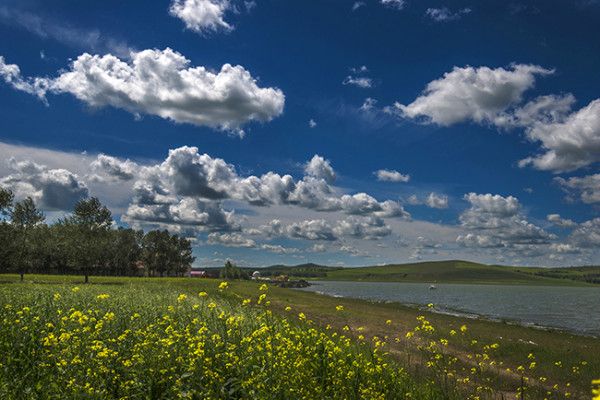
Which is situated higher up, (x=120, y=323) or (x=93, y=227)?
(x=93, y=227)

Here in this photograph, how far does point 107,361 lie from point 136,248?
480ft

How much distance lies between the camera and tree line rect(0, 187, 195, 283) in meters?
73.3

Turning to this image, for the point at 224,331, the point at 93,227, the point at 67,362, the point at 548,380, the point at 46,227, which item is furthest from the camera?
the point at 46,227

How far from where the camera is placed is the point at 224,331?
10195 mm

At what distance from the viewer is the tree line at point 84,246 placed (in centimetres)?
7331

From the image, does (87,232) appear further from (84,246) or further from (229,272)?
(229,272)

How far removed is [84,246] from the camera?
247 ft

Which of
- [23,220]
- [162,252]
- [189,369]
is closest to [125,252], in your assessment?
[162,252]

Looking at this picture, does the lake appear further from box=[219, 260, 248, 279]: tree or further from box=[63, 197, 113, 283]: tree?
box=[219, 260, 248, 279]: tree

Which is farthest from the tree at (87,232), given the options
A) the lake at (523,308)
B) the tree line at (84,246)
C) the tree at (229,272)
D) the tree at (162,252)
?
the tree at (229,272)

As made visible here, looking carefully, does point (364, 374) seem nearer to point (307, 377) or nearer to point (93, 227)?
point (307, 377)

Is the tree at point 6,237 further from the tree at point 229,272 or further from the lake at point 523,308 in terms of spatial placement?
the tree at point 229,272

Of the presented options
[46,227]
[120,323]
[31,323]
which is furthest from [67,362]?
[46,227]

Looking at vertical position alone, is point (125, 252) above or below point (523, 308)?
above
